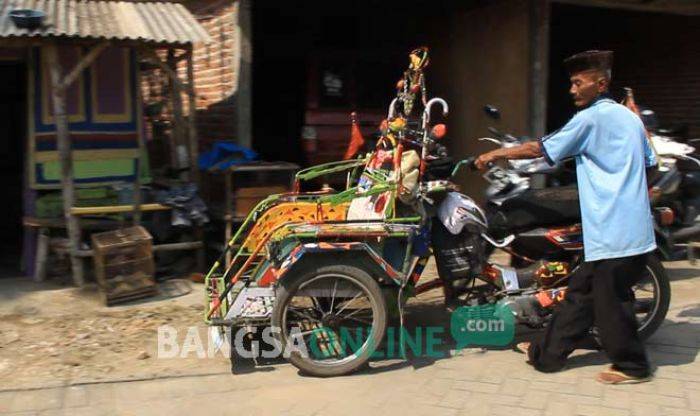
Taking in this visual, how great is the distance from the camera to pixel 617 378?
3908 mm

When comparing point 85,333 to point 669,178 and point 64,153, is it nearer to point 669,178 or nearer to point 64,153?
point 64,153

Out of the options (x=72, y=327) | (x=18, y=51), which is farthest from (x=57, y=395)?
(x=18, y=51)

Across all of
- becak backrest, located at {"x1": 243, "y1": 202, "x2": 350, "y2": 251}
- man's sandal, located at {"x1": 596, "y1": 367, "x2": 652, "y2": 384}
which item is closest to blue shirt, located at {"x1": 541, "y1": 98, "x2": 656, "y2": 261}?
man's sandal, located at {"x1": 596, "y1": 367, "x2": 652, "y2": 384}

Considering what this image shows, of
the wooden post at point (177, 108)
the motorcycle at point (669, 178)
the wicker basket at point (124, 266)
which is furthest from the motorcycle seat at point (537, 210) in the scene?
the wooden post at point (177, 108)

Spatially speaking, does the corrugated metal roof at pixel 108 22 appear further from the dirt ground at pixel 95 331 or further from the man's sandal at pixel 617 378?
the man's sandal at pixel 617 378

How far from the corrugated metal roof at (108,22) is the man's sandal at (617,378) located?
4126 mm

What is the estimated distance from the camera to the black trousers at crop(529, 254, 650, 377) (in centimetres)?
384

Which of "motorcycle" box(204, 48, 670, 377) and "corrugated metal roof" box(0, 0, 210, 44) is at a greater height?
"corrugated metal roof" box(0, 0, 210, 44)

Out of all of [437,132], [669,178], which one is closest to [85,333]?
[437,132]

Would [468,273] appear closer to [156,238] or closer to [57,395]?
[57,395]

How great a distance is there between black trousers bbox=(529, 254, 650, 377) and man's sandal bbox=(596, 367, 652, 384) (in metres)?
0.03

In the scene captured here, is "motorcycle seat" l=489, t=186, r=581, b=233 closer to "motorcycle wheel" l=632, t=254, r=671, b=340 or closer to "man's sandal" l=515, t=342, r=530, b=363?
"motorcycle wheel" l=632, t=254, r=671, b=340

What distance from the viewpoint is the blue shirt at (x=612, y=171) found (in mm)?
3758

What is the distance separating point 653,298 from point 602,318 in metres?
0.74
